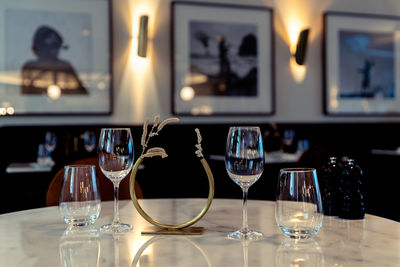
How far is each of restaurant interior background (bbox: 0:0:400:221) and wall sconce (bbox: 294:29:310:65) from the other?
0.10 metres

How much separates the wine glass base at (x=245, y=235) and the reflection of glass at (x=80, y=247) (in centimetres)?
27

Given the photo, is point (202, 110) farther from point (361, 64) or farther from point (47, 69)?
point (361, 64)

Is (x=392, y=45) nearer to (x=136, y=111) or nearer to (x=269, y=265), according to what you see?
(x=136, y=111)

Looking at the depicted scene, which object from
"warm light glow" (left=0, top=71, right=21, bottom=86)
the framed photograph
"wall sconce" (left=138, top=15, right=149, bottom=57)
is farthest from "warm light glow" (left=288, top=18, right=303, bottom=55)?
"warm light glow" (left=0, top=71, right=21, bottom=86)

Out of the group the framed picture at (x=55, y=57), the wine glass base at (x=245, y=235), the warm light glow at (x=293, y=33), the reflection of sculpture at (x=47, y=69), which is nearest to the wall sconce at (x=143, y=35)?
the framed picture at (x=55, y=57)

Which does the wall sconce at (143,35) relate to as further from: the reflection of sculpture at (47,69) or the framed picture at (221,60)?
the reflection of sculpture at (47,69)

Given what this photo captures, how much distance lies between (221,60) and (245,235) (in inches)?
156

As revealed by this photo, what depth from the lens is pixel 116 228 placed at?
102 centimetres

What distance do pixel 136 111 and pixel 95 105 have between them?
0.40 m

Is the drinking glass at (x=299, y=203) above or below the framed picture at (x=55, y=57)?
below

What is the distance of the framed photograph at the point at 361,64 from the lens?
5.23 meters

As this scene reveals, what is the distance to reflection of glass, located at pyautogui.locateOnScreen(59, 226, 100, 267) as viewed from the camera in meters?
0.78

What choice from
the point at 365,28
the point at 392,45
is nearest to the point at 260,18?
the point at 365,28

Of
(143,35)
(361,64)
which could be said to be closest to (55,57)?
(143,35)
